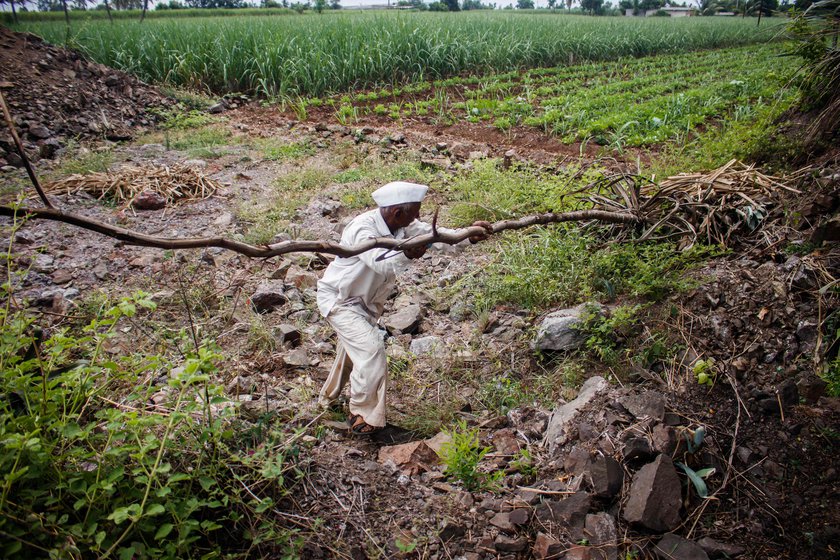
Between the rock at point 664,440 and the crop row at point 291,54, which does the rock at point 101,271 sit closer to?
the rock at point 664,440

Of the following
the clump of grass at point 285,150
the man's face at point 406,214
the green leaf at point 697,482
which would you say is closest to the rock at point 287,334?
the man's face at point 406,214

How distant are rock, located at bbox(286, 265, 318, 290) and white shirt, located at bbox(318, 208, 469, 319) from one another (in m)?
1.50

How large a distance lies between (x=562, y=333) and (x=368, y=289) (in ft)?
4.23

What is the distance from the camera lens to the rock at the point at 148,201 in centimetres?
543

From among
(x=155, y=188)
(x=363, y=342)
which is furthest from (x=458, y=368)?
(x=155, y=188)

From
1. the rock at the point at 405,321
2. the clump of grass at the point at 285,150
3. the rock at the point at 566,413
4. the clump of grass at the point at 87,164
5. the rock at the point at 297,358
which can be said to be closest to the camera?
the rock at the point at 566,413

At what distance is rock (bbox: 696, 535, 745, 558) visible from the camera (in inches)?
76.3

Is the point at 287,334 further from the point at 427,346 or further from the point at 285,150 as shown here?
the point at 285,150

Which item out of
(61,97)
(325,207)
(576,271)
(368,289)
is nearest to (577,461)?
(368,289)

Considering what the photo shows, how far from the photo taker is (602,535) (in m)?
2.04

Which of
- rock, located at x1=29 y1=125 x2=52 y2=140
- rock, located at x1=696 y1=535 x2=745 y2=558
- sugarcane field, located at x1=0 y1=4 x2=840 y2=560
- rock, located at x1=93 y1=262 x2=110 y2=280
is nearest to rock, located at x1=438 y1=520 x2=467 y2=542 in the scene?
sugarcane field, located at x1=0 y1=4 x2=840 y2=560

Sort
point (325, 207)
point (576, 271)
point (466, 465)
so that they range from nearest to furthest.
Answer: point (466, 465)
point (576, 271)
point (325, 207)

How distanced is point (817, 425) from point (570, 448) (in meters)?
1.11

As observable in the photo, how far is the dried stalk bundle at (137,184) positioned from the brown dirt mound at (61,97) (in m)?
1.72
